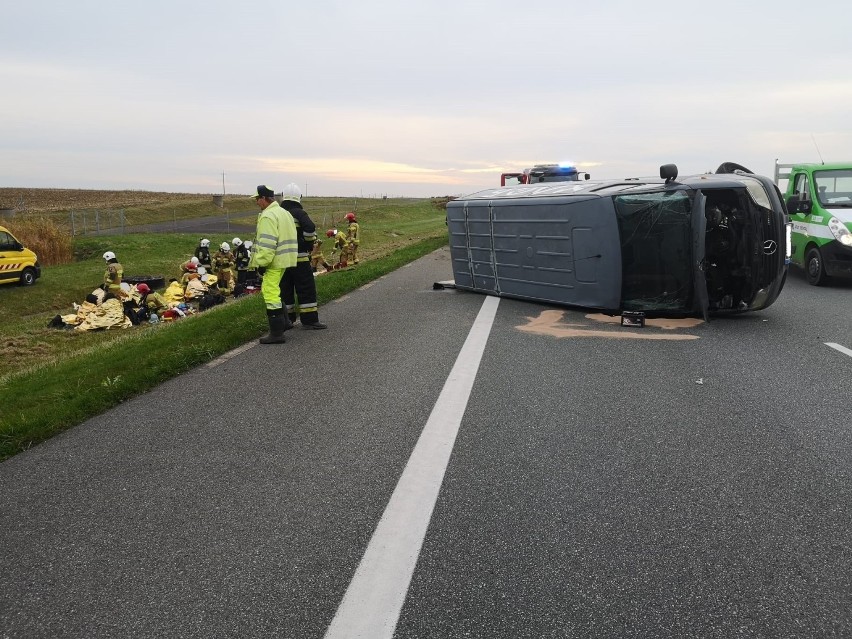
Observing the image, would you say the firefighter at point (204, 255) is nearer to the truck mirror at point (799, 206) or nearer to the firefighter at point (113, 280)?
the firefighter at point (113, 280)

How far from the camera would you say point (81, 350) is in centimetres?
1166

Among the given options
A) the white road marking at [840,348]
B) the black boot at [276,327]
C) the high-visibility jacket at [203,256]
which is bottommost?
the white road marking at [840,348]

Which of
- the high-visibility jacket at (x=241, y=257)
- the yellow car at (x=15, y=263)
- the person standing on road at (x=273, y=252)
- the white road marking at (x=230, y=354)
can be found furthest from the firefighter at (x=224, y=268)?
the white road marking at (x=230, y=354)

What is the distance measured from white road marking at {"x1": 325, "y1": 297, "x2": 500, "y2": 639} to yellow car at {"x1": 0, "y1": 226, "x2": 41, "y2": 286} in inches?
777

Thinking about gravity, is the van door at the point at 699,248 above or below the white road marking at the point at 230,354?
above

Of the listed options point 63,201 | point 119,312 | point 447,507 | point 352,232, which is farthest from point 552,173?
point 63,201

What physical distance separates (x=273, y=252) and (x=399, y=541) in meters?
6.02

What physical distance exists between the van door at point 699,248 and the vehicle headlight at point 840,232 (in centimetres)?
431

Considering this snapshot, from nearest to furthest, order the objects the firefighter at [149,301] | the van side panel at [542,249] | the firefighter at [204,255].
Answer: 1. the van side panel at [542,249]
2. the firefighter at [149,301]
3. the firefighter at [204,255]

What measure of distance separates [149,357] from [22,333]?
9.54 metres

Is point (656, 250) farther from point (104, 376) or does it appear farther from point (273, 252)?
point (104, 376)

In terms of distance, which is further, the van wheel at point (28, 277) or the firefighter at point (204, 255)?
the van wheel at point (28, 277)

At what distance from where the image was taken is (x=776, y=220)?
9.16 m

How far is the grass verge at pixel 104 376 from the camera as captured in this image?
5.48m
